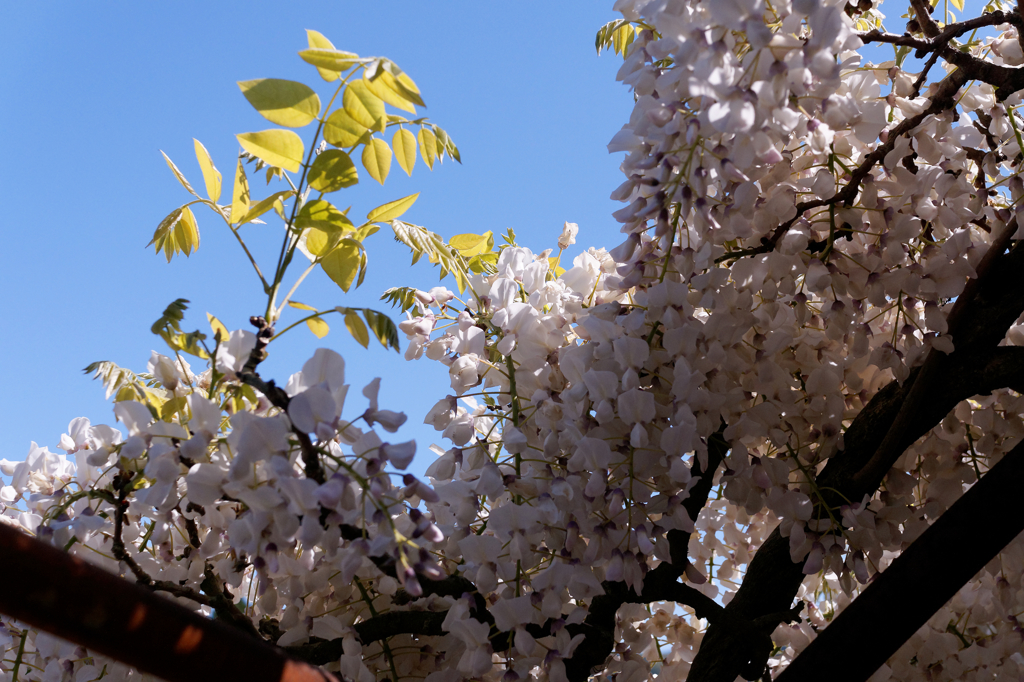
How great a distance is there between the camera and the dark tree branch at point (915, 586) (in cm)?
76

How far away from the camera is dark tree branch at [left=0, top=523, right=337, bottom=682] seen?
480 millimetres

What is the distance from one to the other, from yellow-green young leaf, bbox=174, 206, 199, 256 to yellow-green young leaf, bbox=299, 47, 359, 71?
15.4 inches

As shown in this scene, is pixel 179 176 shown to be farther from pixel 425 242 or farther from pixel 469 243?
pixel 469 243

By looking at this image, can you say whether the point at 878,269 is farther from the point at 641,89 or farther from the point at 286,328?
the point at 286,328

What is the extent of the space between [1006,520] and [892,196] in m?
0.49

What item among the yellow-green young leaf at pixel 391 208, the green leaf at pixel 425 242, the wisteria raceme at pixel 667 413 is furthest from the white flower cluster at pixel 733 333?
the yellow-green young leaf at pixel 391 208

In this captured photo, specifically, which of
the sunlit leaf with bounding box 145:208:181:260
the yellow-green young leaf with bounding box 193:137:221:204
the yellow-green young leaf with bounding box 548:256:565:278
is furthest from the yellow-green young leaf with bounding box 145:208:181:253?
the yellow-green young leaf with bounding box 548:256:565:278

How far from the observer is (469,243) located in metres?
1.30

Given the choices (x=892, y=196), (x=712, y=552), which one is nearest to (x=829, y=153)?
(x=892, y=196)

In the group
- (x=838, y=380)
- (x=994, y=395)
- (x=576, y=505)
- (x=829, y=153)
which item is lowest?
(x=576, y=505)

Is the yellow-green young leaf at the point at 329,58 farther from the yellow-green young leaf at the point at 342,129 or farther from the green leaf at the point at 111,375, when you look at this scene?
the green leaf at the point at 111,375

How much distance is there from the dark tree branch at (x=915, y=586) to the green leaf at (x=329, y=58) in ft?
2.56

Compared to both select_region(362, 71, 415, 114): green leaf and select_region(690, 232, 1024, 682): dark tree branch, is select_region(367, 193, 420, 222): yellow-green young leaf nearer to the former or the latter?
select_region(362, 71, 415, 114): green leaf

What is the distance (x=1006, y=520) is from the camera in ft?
2.55
